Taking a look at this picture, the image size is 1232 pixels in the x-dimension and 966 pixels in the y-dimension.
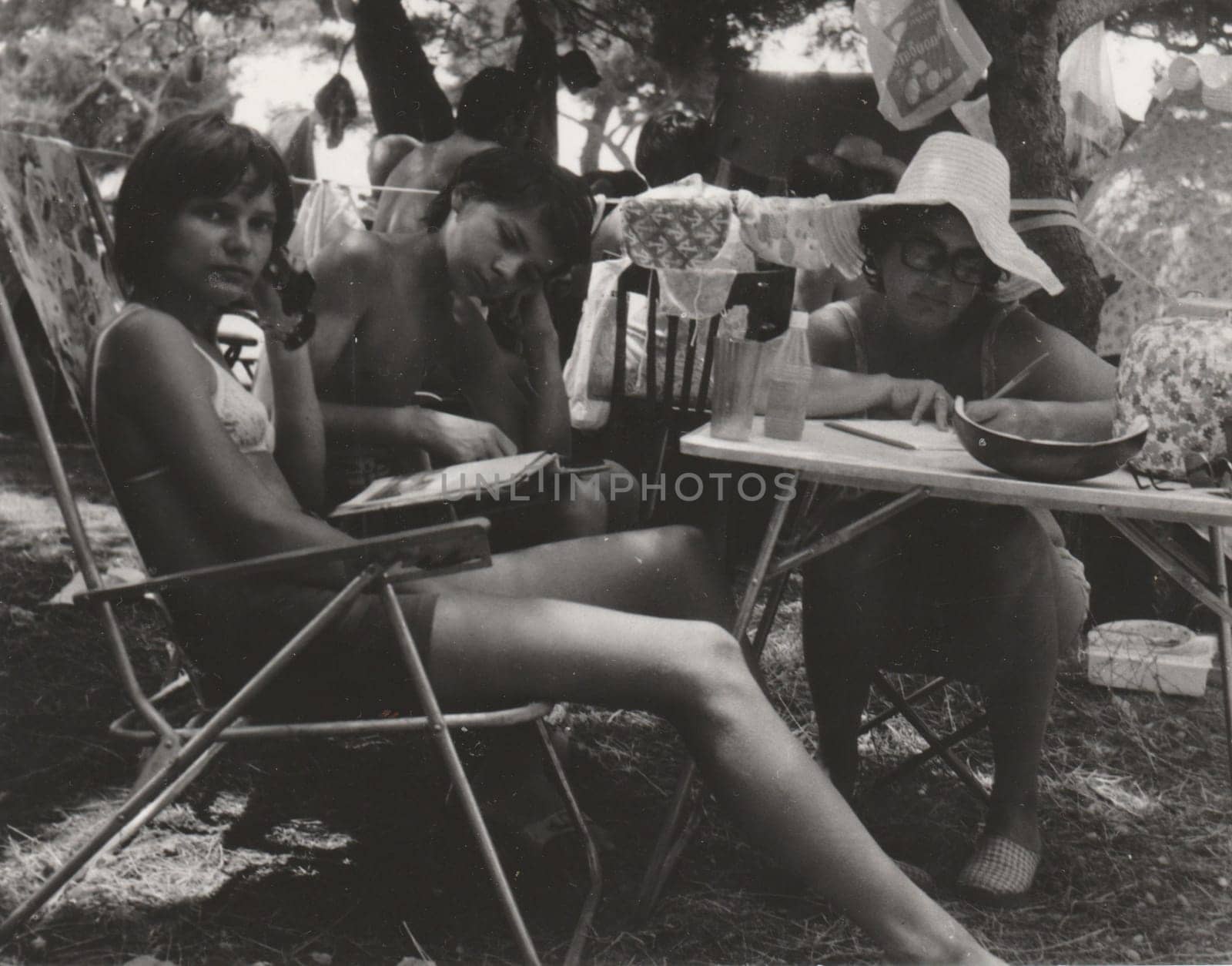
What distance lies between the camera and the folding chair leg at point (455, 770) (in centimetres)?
142

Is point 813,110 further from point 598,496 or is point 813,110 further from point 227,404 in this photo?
point 227,404

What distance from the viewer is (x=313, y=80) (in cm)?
557

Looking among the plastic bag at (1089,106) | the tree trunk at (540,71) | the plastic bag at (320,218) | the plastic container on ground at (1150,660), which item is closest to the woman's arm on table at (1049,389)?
the plastic container on ground at (1150,660)

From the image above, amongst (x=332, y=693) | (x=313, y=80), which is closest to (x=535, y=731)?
(x=332, y=693)

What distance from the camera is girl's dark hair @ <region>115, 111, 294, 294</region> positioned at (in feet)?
A: 5.70

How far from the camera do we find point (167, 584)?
146cm

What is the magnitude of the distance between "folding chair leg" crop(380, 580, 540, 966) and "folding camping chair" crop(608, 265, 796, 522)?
4.83ft

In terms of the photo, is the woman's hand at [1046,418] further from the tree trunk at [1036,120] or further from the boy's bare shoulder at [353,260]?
the tree trunk at [1036,120]

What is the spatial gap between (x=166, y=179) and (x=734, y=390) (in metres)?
0.97

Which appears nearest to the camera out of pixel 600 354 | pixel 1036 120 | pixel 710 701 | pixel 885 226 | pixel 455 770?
pixel 455 770

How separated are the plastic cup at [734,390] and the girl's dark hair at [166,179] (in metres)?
0.86

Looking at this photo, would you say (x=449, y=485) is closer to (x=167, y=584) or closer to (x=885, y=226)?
(x=167, y=584)

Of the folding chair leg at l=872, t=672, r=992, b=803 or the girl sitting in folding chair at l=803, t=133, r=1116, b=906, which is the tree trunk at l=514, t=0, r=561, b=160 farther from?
the folding chair leg at l=872, t=672, r=992, b=803

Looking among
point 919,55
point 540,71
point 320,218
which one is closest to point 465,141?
point 320,218
